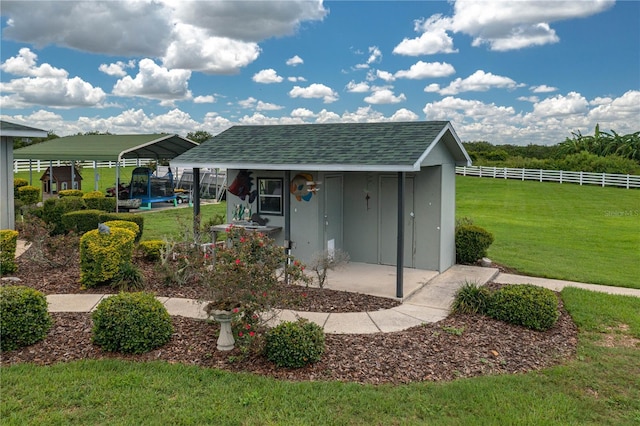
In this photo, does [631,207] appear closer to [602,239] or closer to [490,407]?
[602,239]

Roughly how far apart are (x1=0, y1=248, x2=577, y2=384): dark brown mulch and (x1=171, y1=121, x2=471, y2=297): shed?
9.97ft

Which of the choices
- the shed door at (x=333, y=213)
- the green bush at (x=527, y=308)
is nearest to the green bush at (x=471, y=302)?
the green bush at (x=527, y=308)

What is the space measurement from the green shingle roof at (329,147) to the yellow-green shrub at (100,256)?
2574 mm

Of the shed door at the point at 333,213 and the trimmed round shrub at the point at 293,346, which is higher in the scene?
the shed door at the point at 333,213

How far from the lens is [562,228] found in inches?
706

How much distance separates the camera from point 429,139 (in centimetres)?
896

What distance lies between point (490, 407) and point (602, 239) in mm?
13271

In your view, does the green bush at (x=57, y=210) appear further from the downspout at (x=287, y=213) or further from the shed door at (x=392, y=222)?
the shed door at (x=392, y=222)

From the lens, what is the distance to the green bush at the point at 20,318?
5.77m

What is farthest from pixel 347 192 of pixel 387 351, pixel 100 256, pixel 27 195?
pixel 27 195

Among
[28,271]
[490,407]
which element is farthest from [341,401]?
[28,271]

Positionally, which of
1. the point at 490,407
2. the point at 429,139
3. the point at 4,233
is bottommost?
the point at 490,407

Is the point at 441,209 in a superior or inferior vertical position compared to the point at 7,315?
superior

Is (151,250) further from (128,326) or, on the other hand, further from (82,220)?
(128,326)
